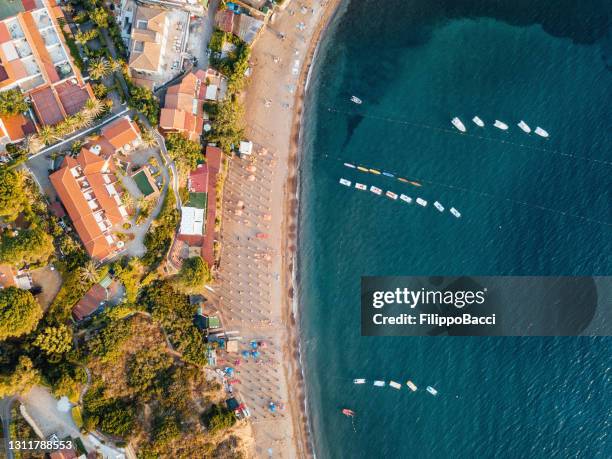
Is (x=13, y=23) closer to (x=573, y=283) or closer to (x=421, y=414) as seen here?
(x=421, y=414)

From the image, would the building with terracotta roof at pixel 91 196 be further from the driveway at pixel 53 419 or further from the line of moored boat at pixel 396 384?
the line of moored boat at pixel 396 384

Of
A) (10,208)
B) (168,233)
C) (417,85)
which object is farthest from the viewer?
(417,85)

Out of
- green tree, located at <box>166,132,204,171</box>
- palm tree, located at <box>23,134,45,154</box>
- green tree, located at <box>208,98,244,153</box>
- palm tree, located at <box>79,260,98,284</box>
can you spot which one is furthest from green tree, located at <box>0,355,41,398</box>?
green tree, located at <box>208,98,244,153</box>

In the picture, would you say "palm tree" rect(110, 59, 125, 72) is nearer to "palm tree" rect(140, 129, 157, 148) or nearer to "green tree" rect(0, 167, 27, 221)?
"palm tree" rect(140, 129, 157, 148)

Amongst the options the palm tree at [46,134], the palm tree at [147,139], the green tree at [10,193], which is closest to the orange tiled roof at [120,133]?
the palm tree at [147,139]

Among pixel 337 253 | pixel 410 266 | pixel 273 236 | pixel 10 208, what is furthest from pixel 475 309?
pixel 10 208

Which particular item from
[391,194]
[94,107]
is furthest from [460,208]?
[94,107]
